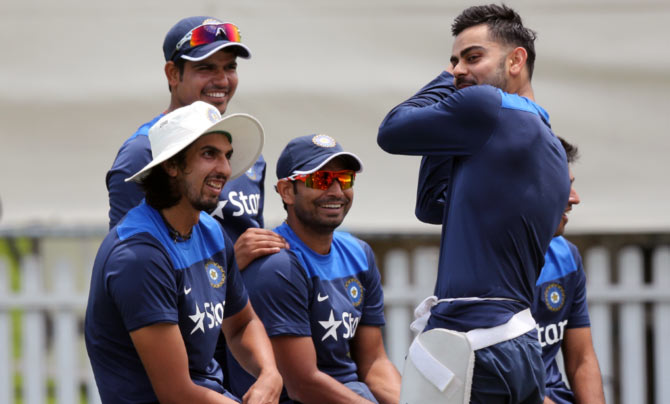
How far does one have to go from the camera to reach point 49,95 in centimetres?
568

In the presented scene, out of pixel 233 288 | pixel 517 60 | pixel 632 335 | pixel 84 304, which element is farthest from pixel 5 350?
pixel 517 60

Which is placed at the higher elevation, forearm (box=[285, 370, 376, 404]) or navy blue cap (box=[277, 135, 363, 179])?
navy blue cap (box=[277, 135, 363, 179])

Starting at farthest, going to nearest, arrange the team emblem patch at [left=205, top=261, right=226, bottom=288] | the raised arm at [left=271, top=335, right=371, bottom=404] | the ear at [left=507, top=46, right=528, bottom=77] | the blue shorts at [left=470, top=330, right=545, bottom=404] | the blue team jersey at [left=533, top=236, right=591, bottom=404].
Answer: the blue team jersey at [left=533, top=236, right=591, bottom=404]
the raised arm at [left=271, top=335, right=371, bottom=404]
the team emblem patch at [left=205, top=261, right=226, bottom=288]
the ear at [left=507, top=46, right=528, bottom=77]
the blue shorts at [left=470, top=330, right=545, bottom=404]

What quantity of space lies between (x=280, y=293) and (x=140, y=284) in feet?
3.24

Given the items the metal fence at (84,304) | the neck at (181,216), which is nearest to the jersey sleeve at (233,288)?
the neck at (181,216)

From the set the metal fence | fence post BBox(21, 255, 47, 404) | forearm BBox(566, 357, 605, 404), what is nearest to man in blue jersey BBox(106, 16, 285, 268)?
forearm BBox(566, 357, 605, 404)

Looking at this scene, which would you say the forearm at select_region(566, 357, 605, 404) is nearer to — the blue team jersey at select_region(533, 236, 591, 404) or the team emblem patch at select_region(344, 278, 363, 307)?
the blue team jersey at select_region(533, 236, 591, 404)

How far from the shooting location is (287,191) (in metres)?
3.97

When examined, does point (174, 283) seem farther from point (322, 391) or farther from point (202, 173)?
point (322, 391)

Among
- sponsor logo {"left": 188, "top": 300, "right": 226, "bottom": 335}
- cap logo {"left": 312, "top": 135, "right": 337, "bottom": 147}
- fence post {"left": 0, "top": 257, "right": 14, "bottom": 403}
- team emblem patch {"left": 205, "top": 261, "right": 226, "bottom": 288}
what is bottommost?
fence post {"left": 0, "top": 257, "right": 14, "bottom": 403}

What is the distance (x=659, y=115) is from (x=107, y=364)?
396 cm

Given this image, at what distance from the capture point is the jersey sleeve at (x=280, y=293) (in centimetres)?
369

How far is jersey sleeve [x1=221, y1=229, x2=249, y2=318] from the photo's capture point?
3.25 metres

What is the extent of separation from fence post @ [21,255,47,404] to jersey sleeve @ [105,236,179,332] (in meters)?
3.13
